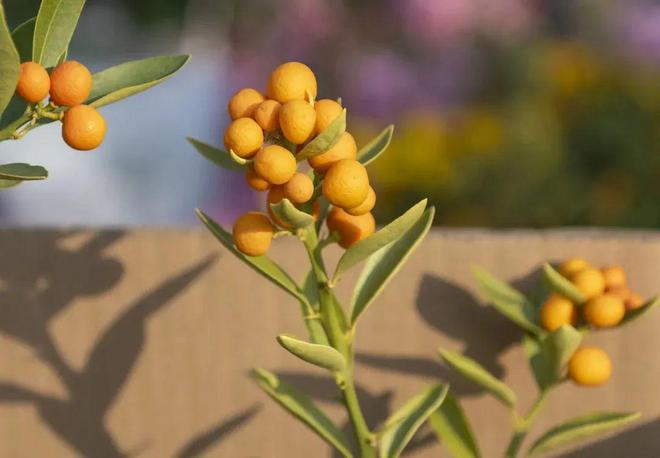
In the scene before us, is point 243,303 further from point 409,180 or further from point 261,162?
point 409,180

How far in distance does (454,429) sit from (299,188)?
17cm

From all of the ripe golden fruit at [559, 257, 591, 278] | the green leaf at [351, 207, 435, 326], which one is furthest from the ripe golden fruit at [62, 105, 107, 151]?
the ripe golden fruit at [559, 257, 591, 278]

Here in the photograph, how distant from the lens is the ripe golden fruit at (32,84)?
0.30 m

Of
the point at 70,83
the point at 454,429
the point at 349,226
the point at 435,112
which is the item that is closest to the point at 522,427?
the point at 454,429

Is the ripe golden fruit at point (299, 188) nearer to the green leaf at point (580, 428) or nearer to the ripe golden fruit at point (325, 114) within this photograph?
the ripe golden fruit at point (325, 114)

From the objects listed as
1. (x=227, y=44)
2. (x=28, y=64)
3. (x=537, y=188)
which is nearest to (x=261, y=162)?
(x=28, y=64)

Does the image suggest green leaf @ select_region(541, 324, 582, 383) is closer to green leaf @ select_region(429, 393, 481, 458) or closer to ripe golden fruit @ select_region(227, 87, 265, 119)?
green leaf @ select_region(429, 393, 481, 458)

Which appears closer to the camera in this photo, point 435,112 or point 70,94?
point 70,94

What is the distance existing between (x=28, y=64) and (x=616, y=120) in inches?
25.1

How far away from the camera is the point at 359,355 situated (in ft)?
1.50

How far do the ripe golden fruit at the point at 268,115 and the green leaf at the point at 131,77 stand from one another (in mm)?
30

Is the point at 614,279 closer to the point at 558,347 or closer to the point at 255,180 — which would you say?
the point at 558,347

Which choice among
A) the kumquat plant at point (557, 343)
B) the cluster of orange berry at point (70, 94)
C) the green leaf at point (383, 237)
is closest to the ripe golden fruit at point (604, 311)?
the kumquat plant at point (557, 343)

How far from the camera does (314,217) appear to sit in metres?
0.33
